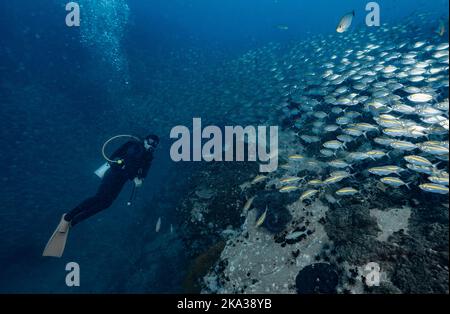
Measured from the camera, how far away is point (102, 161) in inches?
723

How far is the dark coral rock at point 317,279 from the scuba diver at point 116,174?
5144mm

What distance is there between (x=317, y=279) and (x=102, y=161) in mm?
16242

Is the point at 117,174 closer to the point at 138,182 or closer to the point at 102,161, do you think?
the point at 138,182

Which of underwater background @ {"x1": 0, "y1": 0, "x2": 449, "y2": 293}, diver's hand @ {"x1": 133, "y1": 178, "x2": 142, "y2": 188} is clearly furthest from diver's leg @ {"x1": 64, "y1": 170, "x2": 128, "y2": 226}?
underwater background @ {"x1": 0, "y1": 0, "x2": 449, "y2": 293}

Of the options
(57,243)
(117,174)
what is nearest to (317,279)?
(117,174)

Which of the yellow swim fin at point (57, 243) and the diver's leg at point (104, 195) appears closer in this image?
the yellow swim fin at point (57, 243)

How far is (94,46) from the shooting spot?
22250 mm

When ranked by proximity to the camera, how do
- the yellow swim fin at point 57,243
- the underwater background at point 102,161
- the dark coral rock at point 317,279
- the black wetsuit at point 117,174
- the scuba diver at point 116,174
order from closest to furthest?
1. the dark coral rock at point 317,279
2. the yellow swim fin at point 57,243
3. the scuba diver at point 116,174
4. the black wetsuit at point 117,174
5. the underwater background at point 102,161

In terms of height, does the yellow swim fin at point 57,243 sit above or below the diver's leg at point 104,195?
below

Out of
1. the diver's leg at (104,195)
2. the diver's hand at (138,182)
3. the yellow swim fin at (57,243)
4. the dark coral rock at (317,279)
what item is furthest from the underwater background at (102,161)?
the yellow swim fin at (57,243)

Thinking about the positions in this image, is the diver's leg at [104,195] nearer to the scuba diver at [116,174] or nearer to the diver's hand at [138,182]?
the scuba diver at [116,174]

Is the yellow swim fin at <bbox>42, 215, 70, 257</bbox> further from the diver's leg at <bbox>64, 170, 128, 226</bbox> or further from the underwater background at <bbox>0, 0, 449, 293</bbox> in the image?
the underwater background at <bbox>0, 0, 449, 293</bbox>

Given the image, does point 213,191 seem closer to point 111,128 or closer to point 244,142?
point 244,142

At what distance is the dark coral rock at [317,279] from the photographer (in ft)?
19.1
